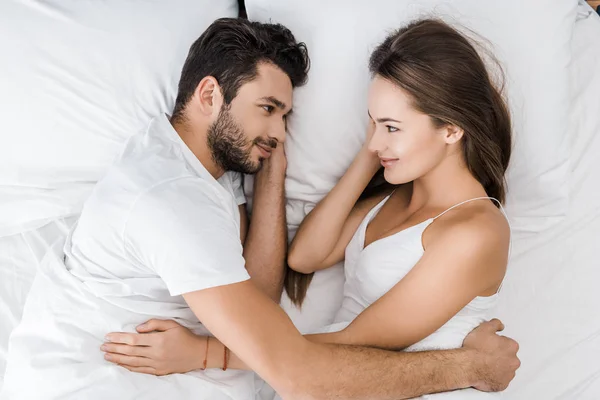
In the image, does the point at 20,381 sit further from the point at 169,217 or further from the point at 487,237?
the point at 487,237

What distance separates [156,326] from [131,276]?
0.14 metres

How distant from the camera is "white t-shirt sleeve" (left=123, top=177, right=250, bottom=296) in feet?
4.36

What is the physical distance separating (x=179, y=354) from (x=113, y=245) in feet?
0.99

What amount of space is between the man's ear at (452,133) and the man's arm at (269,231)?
0.48 metres

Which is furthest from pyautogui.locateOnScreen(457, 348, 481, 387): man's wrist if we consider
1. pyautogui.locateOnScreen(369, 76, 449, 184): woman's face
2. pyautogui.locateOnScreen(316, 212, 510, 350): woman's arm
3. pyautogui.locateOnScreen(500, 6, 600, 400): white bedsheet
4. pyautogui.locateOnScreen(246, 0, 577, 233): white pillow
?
pyautogui.locateOnScreen(246, 0, 577, 233): white pillow

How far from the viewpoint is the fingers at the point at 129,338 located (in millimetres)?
1464

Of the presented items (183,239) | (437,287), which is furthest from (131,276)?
(437,287)

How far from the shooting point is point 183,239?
134 centimetres

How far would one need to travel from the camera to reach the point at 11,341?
1502mm

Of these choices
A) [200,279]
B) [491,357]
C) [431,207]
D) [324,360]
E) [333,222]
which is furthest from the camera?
[333,222]

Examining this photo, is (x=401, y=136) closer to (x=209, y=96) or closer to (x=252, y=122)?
(x=252, y=122)

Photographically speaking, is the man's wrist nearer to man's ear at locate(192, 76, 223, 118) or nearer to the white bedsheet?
the white bedsheet

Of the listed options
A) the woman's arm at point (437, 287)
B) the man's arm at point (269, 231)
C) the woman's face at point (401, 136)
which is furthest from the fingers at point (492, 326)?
the man's arm at point (269, 231)

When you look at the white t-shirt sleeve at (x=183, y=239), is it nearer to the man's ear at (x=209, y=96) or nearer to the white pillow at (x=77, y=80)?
the man's ear at (x=209, y=96)
